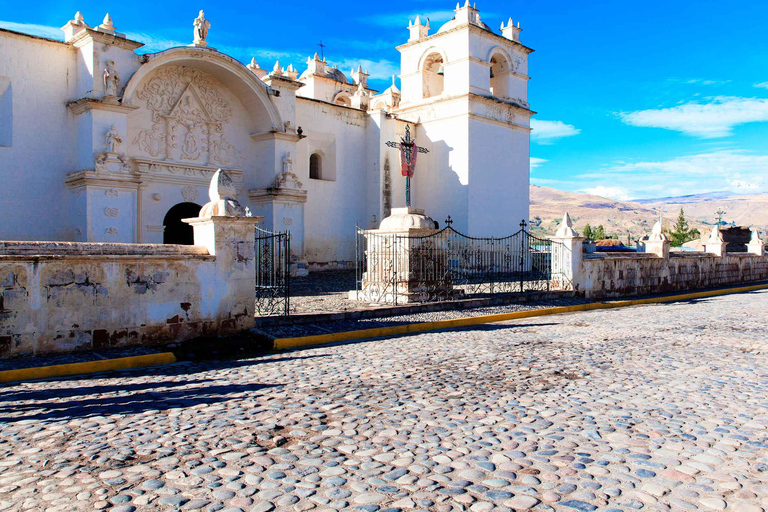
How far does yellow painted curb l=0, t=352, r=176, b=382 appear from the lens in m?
6.31

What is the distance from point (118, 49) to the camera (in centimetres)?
1620

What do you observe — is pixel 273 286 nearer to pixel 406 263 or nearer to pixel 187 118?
pixel 406 263

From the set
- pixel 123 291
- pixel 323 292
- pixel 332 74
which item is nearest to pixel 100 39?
pixel 323 292

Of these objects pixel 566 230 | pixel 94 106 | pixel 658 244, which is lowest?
pixel 658 244

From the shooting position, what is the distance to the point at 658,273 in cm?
1805

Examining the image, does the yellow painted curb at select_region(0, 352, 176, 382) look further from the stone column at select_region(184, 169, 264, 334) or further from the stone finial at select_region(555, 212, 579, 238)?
the stone finial at select_region(555, 212, 579, 238)

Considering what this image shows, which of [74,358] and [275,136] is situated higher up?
[275,136]

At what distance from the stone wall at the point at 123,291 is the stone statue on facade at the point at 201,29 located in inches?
452

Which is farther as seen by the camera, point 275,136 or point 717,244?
point 717,244

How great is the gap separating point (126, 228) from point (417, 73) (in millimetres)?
14621

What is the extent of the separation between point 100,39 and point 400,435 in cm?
1555

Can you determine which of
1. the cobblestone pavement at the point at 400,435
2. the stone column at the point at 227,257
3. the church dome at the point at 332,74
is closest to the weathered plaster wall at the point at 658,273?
the cobblestone pavement at the point at 400,435

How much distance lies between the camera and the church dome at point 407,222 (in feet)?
42.0

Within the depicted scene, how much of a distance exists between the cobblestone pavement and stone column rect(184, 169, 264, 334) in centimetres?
172
